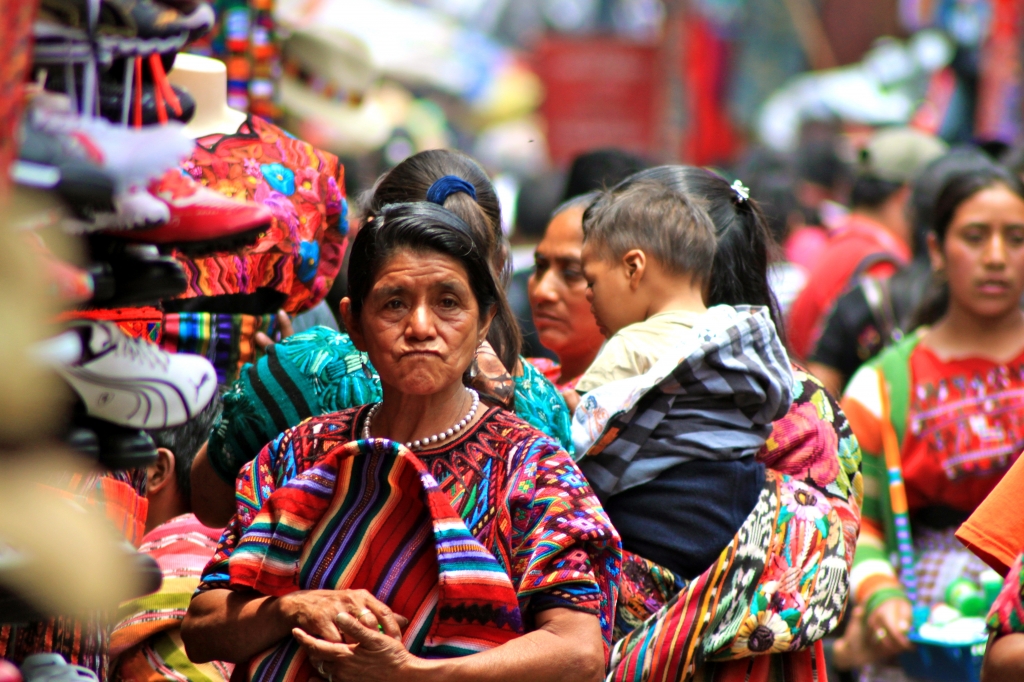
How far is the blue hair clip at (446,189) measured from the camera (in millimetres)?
2141

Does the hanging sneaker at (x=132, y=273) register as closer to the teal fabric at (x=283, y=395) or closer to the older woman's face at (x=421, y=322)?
the older woman's face at (x=421, y=322)

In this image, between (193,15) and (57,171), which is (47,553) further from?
(193,15)

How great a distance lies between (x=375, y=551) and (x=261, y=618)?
0.19m

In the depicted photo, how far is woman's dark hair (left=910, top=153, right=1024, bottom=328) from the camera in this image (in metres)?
3.50

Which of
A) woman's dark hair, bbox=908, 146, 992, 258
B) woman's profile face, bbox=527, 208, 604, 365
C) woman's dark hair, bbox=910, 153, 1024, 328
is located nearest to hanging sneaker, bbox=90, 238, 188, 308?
woman's profile face, bbox=527, 208, 604, 365

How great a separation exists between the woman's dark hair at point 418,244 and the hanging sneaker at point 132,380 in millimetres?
553

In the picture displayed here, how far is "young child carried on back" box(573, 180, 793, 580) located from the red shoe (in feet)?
3.34

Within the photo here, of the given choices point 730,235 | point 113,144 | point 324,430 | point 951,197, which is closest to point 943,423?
point 951,197

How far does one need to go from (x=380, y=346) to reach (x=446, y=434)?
174 millimetres

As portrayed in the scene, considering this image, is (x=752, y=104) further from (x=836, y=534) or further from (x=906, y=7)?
(x=836, y=534)

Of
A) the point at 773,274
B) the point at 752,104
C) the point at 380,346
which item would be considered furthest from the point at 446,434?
the point at 752,104

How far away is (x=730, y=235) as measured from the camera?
8.52ft

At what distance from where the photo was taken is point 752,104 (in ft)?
48.0

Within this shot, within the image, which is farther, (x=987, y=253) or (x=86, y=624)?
(x=987, y=253)
